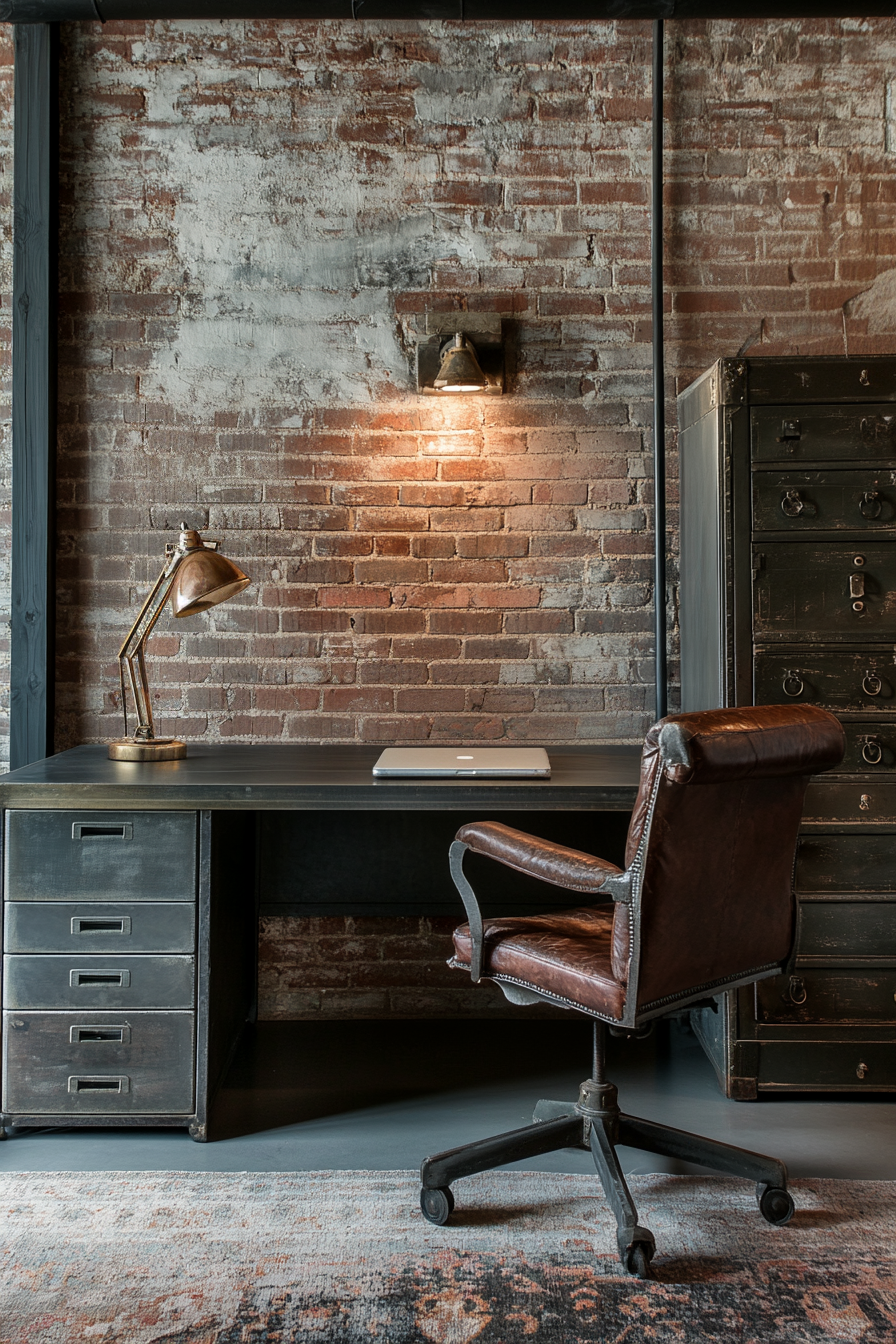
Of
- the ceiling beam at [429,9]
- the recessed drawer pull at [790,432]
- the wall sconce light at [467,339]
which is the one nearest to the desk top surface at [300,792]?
the recessed drawer pull at [790,432]

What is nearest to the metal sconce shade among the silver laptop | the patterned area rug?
the silver laptop

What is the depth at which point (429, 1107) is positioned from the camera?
8.14 feet

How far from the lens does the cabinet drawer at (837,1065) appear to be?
2506mm

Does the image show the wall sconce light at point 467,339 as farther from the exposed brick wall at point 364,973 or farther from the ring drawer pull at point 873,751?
the exposed brick wall at point 364,973

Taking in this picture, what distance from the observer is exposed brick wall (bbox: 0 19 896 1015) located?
3.04m

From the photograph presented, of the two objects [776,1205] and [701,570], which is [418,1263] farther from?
[701,570]

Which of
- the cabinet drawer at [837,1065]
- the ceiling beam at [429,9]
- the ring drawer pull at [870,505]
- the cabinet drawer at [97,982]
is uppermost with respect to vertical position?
the ceiling beam at [429,9]

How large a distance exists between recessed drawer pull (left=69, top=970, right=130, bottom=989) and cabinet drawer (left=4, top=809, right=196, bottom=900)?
6.7 inches

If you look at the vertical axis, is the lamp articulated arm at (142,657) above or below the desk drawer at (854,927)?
above

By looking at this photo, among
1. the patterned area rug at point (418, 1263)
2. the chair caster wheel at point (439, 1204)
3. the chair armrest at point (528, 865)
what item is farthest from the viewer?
the chair caster wheel at point (439, 1204)

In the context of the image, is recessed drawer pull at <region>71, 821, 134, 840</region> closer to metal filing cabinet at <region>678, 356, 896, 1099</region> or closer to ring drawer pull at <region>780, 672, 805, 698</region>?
metal filing cabinet at <region>678, 356, 896, 1099</region>

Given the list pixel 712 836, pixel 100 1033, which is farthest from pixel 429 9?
pixel 100 1033

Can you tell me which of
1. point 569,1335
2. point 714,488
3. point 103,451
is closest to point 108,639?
point 103,451

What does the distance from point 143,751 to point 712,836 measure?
1.53 m
